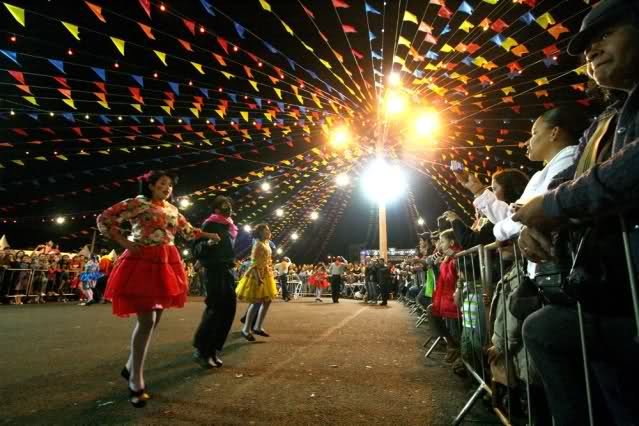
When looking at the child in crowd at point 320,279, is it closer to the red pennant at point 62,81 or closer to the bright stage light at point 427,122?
the bright stage light at point 427,122

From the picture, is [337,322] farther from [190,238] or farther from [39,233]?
[39,233]

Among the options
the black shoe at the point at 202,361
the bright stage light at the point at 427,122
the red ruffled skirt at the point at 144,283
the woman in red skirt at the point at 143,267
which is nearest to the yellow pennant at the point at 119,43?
the woman in red skirt at the point at 143,267

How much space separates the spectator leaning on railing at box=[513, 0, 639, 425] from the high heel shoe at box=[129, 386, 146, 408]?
9.48 ft

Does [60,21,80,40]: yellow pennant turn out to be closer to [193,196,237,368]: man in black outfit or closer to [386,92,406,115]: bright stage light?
[193,196,237,368]: man in black outfit

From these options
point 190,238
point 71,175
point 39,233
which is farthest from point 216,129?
point 39,233

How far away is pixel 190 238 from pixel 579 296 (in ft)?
12.4

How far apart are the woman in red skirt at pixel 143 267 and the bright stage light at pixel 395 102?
435 inches

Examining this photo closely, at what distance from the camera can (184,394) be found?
10.1 feet

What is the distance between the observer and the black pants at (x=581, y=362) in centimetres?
114

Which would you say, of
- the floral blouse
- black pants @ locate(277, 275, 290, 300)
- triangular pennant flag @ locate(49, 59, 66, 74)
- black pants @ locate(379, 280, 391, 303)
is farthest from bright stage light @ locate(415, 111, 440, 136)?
the floral blouse

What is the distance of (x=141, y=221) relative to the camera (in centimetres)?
329

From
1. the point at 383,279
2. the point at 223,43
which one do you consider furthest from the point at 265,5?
the point at 383,279

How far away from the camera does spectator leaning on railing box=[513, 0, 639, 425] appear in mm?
1076

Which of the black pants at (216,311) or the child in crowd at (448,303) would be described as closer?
the black pants at (216,311)
